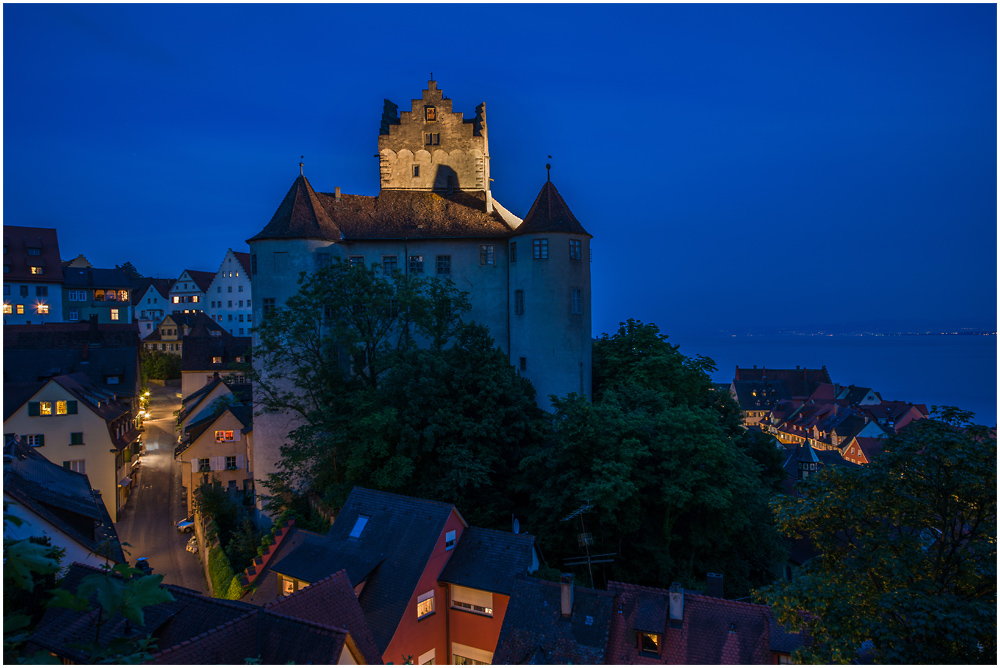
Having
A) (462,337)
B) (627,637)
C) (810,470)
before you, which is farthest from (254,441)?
(810,470)

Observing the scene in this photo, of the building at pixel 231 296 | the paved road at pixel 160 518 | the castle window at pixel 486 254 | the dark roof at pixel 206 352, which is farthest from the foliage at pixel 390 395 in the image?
the building at pixel 231 296

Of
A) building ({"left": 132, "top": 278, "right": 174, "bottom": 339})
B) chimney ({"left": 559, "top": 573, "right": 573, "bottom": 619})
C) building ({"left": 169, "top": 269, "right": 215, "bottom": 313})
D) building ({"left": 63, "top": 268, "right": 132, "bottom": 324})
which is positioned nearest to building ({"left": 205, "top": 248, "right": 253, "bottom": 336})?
building ({"left": 169, "top": 269, "right": 215, "bottom": 313})

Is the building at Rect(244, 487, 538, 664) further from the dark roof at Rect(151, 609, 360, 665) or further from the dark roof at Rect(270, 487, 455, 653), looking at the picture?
the dark roof at Rect(151, 609, 360, 665)

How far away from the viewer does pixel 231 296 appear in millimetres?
77250

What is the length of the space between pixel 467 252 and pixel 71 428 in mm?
22755

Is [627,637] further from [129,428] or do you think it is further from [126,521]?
[129,428]

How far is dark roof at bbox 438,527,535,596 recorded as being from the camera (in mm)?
18125

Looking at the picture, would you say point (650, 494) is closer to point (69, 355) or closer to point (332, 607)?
point (332, 607)

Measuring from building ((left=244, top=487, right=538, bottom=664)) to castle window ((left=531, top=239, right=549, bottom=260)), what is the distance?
14.2 m

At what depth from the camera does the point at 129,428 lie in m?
36.3

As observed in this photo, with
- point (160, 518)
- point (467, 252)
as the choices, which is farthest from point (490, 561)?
point (160, 518)

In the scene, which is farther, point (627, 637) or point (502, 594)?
point (502, 594)

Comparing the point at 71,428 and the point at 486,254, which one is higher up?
the point at 486,254

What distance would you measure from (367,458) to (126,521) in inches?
721
